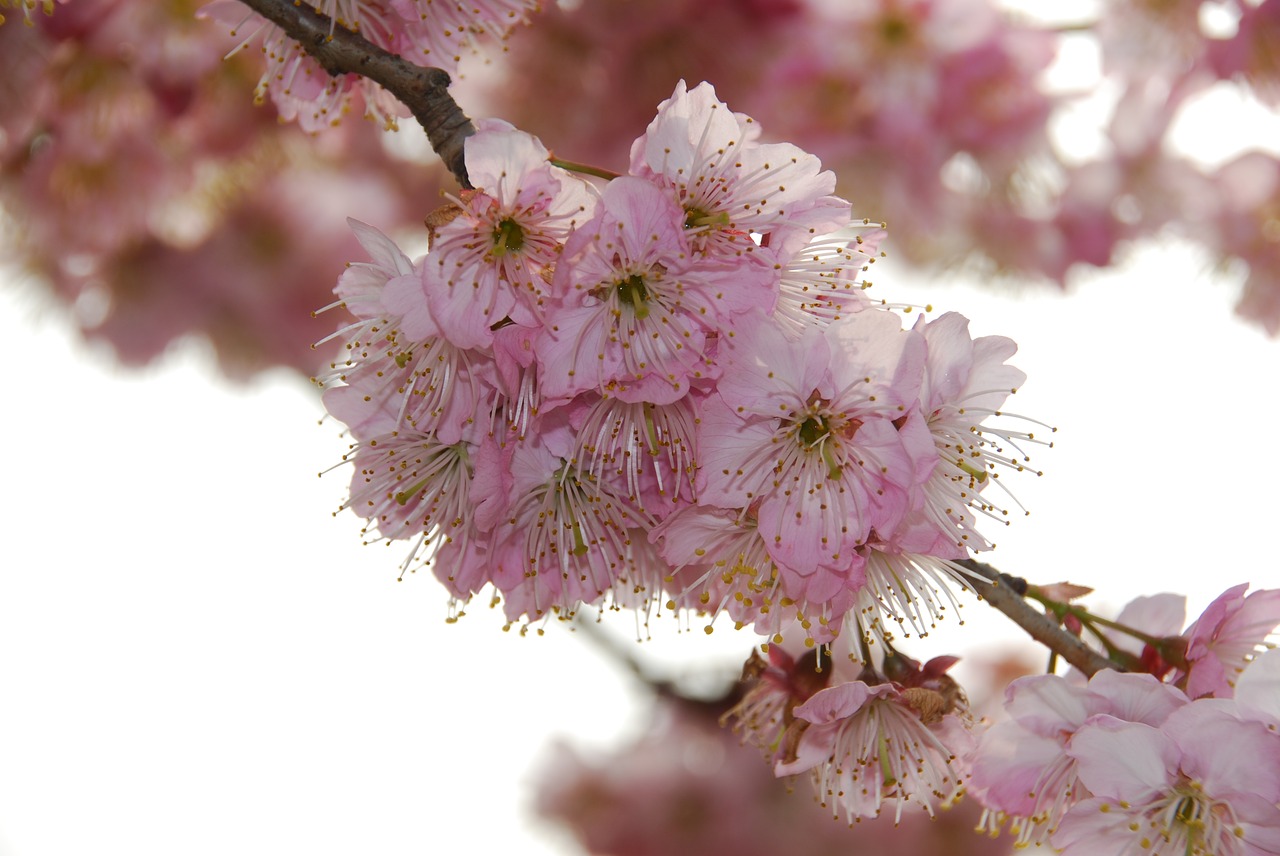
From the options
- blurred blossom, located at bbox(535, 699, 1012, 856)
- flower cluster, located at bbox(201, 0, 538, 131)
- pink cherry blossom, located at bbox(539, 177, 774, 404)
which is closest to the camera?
pink cherry blossom, located at bbox(539, 177, 774, 404)

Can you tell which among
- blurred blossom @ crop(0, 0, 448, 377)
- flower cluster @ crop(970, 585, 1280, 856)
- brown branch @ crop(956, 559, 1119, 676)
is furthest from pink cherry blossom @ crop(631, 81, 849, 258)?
blurred blossom @ crop(0, 0, 448, 377)

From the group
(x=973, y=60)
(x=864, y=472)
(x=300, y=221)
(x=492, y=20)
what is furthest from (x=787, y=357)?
(x=300, y=221)

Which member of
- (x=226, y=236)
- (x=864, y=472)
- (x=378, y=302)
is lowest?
(x=864, y=472)

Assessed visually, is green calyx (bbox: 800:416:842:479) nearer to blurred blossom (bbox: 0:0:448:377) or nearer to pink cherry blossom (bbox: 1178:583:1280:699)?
pink cherry blossom (bbox: 1178:583:1280:699)

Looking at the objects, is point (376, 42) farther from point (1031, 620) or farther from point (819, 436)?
point (1031, 620)

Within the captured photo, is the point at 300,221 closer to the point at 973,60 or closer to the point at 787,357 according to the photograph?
the point at 973,60

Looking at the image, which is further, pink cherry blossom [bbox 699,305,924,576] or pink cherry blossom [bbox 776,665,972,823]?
pink cherry blossom [bbox 776,665,972,823]
